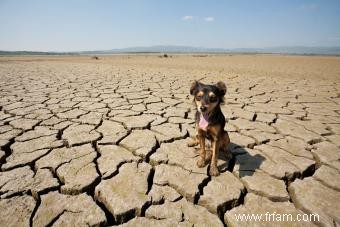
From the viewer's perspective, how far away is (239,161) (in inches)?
89.1

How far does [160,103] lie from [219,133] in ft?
8.51

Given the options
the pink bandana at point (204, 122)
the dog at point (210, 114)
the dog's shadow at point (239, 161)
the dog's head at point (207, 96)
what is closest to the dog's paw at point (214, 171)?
the dog at point (210, 114)

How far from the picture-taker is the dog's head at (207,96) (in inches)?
71.1

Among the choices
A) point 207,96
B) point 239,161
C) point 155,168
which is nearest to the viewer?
point 207,96

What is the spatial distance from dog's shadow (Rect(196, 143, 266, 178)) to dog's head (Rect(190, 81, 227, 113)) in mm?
629

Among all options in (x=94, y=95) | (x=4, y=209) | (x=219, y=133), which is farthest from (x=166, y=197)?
(x=94, y=95)

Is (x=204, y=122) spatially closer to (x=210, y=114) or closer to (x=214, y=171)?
(x=210, y=114)

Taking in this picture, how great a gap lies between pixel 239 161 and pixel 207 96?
835 millimetres

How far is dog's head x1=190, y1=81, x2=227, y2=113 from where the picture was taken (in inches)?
71.1

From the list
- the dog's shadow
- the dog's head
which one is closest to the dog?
the dog's head

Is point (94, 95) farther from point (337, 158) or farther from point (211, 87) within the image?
point (337, 158)

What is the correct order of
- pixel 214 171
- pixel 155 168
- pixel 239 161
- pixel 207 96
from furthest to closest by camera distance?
pixel 239 161
pixel 155 168
pixel 214 171
pixel 207 96

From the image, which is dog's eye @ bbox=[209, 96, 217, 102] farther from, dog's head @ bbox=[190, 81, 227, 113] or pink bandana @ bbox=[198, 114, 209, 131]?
pink bandana @ bbox=[198, 114, 209, 131]

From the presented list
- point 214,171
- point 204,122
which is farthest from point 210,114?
point 214,171
